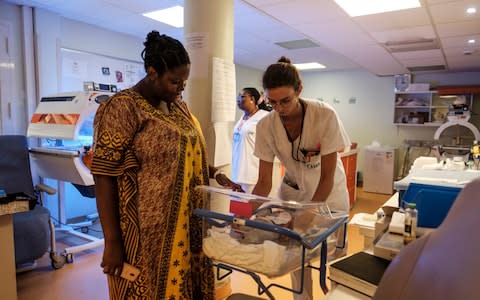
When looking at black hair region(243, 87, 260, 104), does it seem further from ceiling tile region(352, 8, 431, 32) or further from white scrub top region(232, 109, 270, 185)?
Result: ceiling tile region(352, 8, 431, 32)

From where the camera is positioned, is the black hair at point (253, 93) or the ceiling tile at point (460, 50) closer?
the black hair at point (253, 93)

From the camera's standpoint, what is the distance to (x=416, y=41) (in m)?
3.85

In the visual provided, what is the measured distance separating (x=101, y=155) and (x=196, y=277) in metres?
0.59

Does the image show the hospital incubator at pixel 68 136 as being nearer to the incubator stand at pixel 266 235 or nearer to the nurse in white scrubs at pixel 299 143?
the nurse in white scrubs at pixel 299 143

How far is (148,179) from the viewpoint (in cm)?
110

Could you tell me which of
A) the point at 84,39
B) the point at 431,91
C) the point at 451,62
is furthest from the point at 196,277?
the point at 431,91

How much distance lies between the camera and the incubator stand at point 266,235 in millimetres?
842

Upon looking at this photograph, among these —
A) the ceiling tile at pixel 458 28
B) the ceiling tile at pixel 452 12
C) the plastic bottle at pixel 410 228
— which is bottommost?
the plastic bottle at pixel 410 228

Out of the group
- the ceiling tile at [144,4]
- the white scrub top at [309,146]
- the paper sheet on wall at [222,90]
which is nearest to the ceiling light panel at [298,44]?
the ceiling tile at [144,4]

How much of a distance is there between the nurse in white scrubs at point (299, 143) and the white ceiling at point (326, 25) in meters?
1.58

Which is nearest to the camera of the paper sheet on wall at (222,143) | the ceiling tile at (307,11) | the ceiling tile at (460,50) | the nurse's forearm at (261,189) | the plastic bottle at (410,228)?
the plastic bottle at (410,228)

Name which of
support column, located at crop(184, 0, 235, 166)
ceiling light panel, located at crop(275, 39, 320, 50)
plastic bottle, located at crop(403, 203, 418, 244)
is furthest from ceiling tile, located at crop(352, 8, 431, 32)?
plastic bottle, located at crop(403, 203, 418, 244)

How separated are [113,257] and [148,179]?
0.27 metres

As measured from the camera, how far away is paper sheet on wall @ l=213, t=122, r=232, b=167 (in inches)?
84.4
